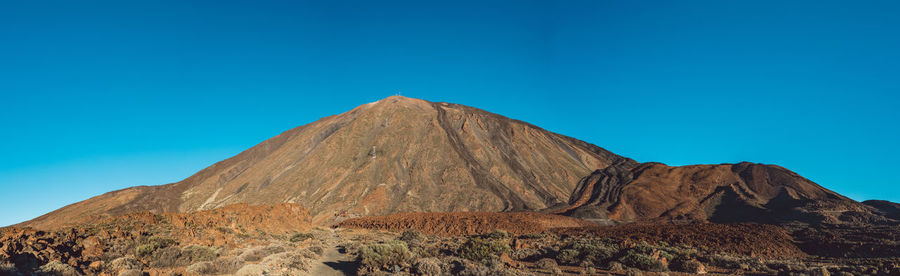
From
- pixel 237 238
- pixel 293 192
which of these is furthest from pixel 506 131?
pixel 237 238

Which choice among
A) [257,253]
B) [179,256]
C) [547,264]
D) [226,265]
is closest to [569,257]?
[547,264]

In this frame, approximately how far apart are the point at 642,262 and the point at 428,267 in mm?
7688

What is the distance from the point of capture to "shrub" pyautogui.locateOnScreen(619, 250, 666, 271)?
1359 centimetres

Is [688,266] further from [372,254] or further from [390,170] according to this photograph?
[390,170]

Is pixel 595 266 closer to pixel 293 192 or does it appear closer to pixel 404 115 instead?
pixel 293 192

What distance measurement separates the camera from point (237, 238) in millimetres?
20219

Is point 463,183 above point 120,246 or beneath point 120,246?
above

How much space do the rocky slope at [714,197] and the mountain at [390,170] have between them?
586cm

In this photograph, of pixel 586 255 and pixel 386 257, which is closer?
pixel 386 257

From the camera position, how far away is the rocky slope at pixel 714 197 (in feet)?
143

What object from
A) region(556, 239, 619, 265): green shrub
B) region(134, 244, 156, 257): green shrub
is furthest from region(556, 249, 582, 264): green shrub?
Result: region(134, 244, 156, 257): green shrub

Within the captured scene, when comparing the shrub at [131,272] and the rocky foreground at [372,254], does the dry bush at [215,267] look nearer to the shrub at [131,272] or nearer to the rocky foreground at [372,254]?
the rocky foreground at [372,254]

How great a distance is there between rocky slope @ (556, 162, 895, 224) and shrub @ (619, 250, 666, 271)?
34557mm

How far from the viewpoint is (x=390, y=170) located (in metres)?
58.8
